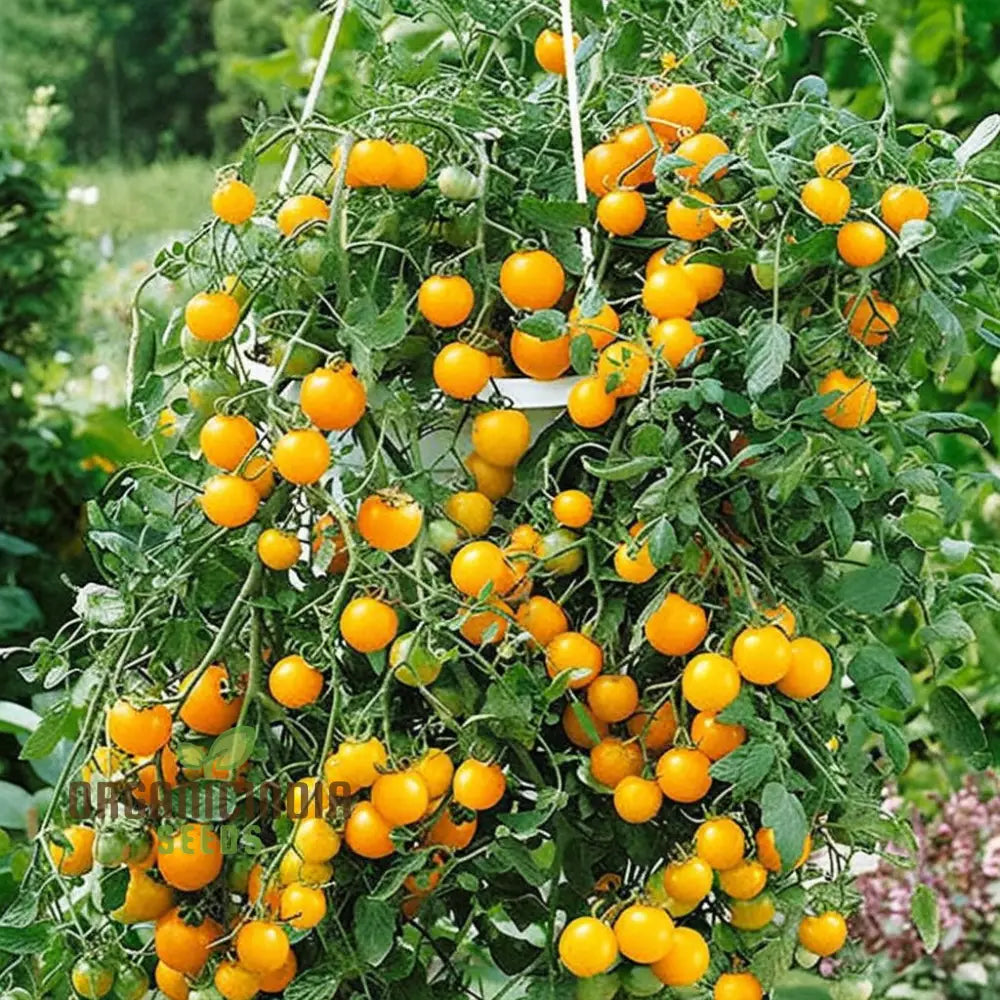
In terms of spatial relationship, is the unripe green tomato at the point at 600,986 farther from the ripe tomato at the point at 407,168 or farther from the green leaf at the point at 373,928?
the ripe tomato at the point at 407,168

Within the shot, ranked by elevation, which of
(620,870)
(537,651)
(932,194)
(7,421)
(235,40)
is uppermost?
(932,194)

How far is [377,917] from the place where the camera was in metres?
0.81

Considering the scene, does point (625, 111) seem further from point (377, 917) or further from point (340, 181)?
point (377, 917)

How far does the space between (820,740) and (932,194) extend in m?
0.29

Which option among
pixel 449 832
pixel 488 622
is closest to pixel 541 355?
pixel 488 622

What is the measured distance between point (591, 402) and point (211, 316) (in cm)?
20

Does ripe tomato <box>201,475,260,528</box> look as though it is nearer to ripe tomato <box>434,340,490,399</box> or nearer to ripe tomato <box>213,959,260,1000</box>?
ripe tomato <box>434,340,490,399</box>

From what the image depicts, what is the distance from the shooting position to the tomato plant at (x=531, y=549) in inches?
31.6

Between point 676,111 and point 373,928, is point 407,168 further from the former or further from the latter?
point 373,928

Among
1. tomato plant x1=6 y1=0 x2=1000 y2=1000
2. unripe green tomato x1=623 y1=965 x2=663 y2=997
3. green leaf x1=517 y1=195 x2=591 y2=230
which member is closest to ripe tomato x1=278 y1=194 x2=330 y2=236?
tomato plant x1=6 y1=0 x2=1000 y2=1000

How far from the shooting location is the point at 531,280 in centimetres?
84

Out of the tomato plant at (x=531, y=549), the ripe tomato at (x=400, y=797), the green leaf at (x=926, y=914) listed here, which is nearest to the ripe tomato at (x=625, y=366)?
the tomato plant at (x=531, y=549)

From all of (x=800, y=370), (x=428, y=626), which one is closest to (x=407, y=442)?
(x=428, y=626)

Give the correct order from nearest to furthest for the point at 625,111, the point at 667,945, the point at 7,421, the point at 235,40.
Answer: the point at 667,945
the point at 625,111
the point at 7,421
the point at 235,40
